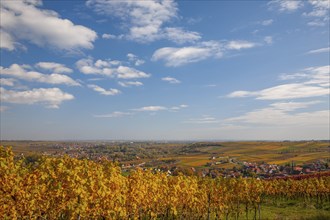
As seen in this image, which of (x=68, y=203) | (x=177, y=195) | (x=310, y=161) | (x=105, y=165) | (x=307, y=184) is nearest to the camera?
(x=68, y=203)

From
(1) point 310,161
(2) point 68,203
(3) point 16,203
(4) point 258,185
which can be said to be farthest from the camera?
(1) point 310,161

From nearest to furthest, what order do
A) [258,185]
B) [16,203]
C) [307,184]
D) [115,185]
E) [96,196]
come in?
1. [16,203]
2. [96,196]
3. [115,185]
4. [258,185]
5. [307,184]

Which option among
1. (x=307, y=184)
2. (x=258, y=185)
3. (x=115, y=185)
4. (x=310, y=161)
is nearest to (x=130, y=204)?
(x=115, y=185)

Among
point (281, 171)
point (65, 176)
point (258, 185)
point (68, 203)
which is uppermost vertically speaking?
point (65, 176)

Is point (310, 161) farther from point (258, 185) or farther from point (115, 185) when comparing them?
point (115, 185)

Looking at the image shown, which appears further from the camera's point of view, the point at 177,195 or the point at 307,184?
the point at 307,184

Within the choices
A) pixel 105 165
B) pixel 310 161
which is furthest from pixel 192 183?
pixel 310 161

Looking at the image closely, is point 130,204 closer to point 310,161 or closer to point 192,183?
point 192,183

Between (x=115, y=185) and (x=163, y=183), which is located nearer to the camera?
(x=115, y=185)

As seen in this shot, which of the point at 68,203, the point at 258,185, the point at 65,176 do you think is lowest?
the point at 258,185

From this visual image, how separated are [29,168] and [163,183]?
1692 centimetres

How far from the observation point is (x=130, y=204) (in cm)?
2636

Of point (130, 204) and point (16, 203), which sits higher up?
point (16, 203)

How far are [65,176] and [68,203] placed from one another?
2.01 meters
